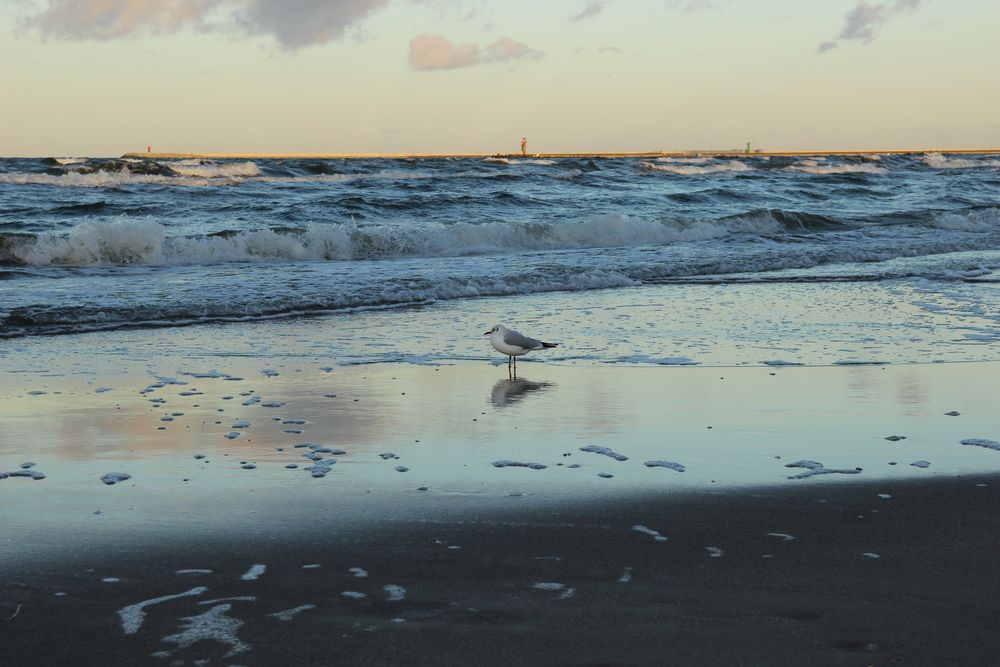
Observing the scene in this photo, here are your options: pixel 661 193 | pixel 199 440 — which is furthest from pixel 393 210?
pixel 199 440

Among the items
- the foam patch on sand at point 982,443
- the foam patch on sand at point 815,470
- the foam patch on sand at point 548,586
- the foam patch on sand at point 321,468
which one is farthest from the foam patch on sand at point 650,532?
→ the foam patch on sand at point 982,443

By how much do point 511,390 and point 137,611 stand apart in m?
3.90

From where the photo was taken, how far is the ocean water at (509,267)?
9.51 meters

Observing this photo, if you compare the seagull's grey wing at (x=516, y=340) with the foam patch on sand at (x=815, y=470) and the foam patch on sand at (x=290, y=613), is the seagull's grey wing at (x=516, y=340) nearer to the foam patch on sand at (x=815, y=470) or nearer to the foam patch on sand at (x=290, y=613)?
the foam patch on sand at (x=815, y=470)

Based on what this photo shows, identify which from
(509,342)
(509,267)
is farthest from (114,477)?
(509,267)

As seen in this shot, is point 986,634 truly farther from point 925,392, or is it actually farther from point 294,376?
point 294,376

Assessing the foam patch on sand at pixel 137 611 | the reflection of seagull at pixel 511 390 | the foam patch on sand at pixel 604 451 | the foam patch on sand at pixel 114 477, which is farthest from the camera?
the reflection of seagull at pixel 511 390

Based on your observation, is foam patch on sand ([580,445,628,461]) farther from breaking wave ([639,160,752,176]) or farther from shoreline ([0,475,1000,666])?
breaking wave ([639,160,752,176])

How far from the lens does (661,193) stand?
1268 inches

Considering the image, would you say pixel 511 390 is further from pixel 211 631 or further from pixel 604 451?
pixel 211 631

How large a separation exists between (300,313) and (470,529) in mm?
7310

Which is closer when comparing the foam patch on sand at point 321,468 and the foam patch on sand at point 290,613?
the foam patch on sand at point 290,613

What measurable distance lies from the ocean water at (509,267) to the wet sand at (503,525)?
1968 millimetres

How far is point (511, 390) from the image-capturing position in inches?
278
